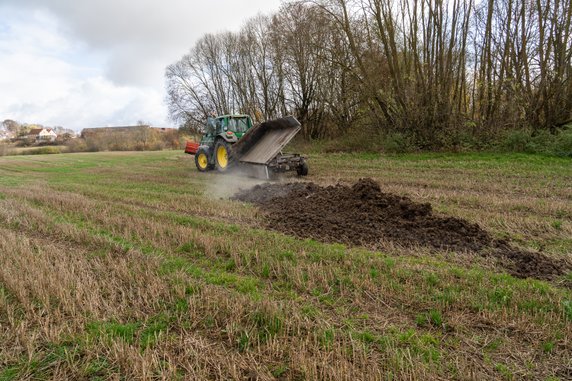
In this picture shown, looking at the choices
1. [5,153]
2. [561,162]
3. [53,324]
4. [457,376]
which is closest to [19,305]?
[53,324]

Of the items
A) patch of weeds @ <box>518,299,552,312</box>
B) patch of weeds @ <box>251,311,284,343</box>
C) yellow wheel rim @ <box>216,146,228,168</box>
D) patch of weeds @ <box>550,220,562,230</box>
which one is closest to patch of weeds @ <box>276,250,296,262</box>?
patch of weeds @ <box>251,311,284,343</box>

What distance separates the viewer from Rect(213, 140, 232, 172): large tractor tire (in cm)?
1166

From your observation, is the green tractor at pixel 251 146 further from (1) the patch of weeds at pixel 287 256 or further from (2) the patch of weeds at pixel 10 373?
(2) the patch of weeds at pixel 10 373

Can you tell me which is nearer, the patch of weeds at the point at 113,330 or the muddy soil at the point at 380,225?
the patch of weeds at the point at 113,330

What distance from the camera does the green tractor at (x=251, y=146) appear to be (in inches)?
402

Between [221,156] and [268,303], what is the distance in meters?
9.82

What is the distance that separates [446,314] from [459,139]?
12.8m

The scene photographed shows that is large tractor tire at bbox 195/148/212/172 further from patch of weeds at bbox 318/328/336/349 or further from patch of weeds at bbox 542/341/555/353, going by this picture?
Result: patch of weeds at bbox 542/341/555/353

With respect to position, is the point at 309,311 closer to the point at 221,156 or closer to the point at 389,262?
the point at 389,262

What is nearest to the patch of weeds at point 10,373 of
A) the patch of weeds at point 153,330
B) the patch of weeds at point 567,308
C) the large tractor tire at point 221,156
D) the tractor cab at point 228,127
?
the patch of weeds at point 153,330

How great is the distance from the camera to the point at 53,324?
281 centimetres

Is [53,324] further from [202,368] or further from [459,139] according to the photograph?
[459,139]

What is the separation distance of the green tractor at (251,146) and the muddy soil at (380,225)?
309cm

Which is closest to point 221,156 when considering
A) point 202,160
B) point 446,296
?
point 202,160
